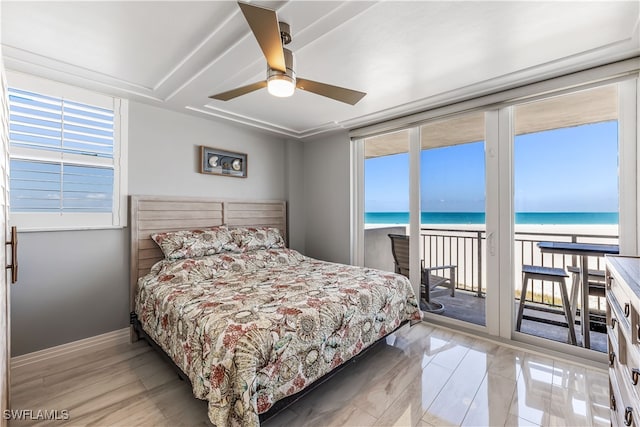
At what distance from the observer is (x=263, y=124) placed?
Answer: 12.0 ft

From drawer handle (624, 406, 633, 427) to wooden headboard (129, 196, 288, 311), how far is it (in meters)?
3.49

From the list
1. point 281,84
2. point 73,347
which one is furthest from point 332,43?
point 73,347

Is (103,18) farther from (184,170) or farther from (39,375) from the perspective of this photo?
(39,375)

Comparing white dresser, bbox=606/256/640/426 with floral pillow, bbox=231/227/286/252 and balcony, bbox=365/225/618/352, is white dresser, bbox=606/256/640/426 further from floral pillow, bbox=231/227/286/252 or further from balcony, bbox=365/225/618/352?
floral pillow, bbox=231/227/286/252

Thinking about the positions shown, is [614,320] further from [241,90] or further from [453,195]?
[241,90]

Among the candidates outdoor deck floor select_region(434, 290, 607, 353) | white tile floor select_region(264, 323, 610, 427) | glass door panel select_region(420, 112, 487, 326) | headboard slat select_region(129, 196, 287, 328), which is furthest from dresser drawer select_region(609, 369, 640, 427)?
headboard slat select_region(129, 196, 287, 328)

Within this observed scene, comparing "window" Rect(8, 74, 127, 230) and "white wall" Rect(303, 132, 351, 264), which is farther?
"white wall" Rect(303, 132, 351, 264)

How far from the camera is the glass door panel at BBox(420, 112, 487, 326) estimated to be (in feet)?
9.72

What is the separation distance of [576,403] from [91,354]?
12.8ft

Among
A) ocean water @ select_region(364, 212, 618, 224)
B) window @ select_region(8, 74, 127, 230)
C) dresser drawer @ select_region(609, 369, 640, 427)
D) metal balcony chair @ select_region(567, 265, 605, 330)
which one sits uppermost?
window @ select_region(8, 74, 127, 230)

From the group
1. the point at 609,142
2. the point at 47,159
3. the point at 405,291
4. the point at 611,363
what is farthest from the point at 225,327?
the point at 609,142

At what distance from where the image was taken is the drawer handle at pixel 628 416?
3.33 feet

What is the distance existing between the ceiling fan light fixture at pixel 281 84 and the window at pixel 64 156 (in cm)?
204

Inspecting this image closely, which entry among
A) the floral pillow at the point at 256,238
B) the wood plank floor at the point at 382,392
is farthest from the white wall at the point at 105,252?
the floral pillow at the point at 256,238
